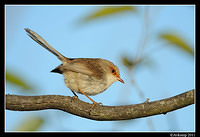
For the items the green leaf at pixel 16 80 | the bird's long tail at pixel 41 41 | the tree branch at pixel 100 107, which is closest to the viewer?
the green leaf at pixel 16 80

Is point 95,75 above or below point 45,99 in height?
above

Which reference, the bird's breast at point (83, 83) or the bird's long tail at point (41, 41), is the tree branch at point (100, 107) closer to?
the bird's breast at point (83, 83)

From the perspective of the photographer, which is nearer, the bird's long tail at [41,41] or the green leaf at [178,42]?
the green leaf at [178,42]

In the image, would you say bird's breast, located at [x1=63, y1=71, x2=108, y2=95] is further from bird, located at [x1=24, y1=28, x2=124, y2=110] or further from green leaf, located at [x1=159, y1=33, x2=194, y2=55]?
green leaf, located at [x1=159, y1=33, x2=194, y2=55]

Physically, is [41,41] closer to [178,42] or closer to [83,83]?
[83,83]

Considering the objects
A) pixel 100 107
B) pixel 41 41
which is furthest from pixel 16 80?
pixel 41 41

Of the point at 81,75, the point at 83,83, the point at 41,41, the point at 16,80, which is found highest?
the point at 41,41

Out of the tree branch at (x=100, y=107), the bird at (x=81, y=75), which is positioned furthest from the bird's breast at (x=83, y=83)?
the tree branch at (x=100, y=107)
